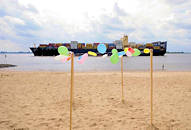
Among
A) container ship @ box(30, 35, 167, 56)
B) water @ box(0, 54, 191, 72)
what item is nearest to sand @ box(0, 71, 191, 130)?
water @ box(0, 54, 191, 72)

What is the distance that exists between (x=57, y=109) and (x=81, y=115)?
33.6 inches

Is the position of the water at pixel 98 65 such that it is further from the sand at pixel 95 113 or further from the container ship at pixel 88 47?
the container ship at pixel 88 47

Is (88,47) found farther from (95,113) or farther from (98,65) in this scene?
(95,113)

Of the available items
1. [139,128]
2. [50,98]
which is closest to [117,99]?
[139,128]

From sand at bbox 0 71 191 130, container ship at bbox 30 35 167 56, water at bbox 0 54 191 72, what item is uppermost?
container ship at bbox 30 35 167 56

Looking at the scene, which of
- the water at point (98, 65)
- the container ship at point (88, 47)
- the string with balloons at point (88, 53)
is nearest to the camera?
the string with balloons at point (88, 53)

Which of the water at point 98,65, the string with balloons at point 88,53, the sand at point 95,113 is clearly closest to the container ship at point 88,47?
the water at point 98,65

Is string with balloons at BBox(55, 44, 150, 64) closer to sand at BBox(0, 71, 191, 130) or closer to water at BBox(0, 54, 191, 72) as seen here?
sand at BBox(0, 71, 191, 130)

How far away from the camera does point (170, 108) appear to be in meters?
3.97

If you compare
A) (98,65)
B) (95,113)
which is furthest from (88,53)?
(98,65)

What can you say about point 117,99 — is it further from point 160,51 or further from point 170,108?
point 160,51

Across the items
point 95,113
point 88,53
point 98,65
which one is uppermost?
point 88,53

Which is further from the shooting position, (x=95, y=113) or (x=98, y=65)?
(x=98, y=65)

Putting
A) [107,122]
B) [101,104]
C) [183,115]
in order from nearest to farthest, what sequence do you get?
[107,122], [183,115], [101,104]
